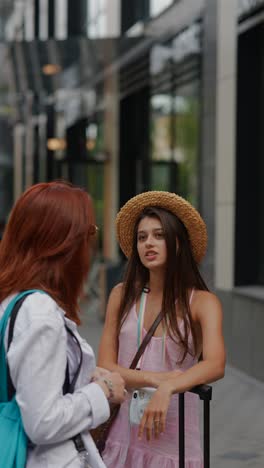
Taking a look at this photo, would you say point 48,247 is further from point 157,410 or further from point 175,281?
point 175,281

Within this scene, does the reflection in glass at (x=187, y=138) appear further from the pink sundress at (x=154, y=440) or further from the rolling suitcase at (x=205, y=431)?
the rolling suitcase at (x=205, y=431)

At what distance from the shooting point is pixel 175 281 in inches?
142

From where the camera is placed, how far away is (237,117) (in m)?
10.3

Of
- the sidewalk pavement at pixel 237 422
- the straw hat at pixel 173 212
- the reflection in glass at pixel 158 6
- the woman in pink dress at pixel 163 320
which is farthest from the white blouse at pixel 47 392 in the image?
the reflection in glass at pixel 158 6

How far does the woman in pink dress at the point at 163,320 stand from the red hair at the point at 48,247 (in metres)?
0.88

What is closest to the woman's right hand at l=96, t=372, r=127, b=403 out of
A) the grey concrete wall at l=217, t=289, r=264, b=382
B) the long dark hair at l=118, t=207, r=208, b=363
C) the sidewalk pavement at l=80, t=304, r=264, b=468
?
the long dark hair at l=118, t=207, r=208, b=363

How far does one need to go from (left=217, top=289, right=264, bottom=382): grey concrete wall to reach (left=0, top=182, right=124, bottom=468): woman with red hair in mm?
6812

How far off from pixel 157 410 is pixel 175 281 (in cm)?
60

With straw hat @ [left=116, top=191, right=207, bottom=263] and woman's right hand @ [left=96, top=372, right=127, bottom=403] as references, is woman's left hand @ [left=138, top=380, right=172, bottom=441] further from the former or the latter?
straw hat @ [left=116, top=191, right=207, bottom=263]

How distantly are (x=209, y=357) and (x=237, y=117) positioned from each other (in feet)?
23.6

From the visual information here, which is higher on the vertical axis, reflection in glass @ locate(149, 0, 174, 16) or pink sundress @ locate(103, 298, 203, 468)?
reflection in glass @ locate(149, 0, 174, 16)

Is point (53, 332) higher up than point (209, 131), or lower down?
lower down

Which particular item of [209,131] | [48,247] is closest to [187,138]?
[209,131]

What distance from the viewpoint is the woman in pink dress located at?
3.53m
